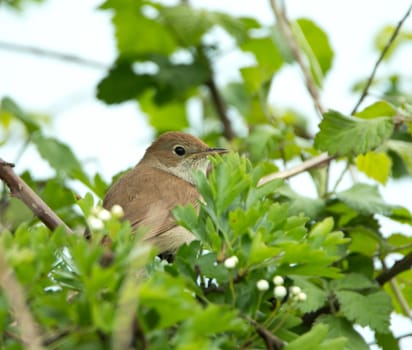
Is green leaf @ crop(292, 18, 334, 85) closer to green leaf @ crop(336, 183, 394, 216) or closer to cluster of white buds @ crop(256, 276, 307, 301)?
green leaf @ crop(336, 183, 394, 216)

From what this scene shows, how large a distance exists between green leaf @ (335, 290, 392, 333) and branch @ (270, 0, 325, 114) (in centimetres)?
161

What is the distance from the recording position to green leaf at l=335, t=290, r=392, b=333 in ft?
13.8

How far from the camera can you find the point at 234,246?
3221 mm

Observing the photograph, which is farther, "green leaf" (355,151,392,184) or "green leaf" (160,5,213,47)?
"green leaf" (160,5,213,47)

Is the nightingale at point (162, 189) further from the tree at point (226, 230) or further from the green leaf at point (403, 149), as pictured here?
the green leaf at point (403, 149)

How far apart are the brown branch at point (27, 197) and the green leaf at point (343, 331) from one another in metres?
1.27

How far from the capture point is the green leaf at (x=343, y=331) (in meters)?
4.29

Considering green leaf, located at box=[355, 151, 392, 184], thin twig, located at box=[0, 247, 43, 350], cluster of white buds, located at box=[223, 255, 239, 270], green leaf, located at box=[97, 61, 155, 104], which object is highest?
thin twig, located at box=[0, 247, 43, 350]

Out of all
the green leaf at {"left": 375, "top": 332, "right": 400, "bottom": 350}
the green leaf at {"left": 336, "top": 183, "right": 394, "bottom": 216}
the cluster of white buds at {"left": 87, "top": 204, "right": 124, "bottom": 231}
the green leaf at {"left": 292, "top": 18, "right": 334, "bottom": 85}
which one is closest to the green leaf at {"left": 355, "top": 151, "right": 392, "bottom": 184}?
the green leaf at {"left": 336, "top": 183, "right": 394, "bottom": 216}

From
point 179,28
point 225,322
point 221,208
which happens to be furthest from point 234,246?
point 179,28

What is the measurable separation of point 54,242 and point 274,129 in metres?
2.59

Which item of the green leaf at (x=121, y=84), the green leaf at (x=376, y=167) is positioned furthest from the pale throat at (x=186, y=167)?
the green leaf at (x=376, y=167)

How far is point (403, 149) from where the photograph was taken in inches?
202

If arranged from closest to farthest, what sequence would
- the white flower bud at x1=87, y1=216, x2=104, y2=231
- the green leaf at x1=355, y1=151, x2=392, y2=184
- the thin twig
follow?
1. the thin twig
2. the white flower bud at x1=87, y1=216, x2=104, y2=231
3. the green leaf at x1=355, y1=151, x2=392, y2=184
